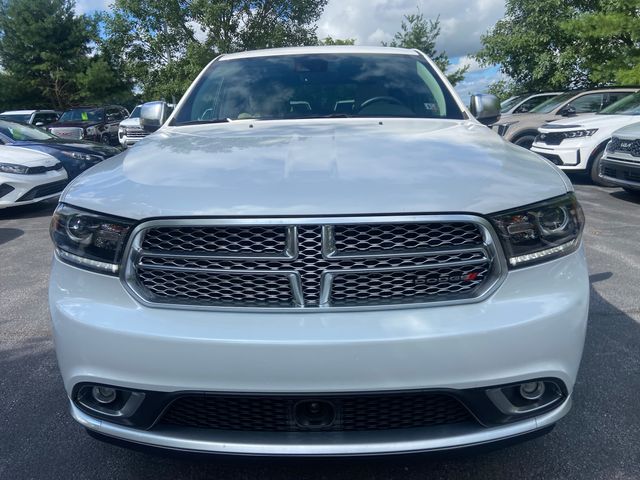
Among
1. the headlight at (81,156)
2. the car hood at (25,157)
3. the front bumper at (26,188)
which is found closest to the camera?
the front bumper at (26,188)

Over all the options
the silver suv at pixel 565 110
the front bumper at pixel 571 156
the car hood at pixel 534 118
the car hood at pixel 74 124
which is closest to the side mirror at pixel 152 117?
the front bumper at pixel 571 156

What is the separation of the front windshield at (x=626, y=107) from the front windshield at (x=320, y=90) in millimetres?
7482

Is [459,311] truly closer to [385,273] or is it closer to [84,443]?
[385,273]

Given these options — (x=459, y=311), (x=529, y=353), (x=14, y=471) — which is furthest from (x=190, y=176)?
(x=14, y=471)

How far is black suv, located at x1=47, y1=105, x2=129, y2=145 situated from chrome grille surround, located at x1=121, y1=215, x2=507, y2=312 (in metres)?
17.0

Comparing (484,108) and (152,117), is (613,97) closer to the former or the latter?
(484,108)

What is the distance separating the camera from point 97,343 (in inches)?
67.1

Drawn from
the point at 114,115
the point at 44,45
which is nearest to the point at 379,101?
the point at 114,115

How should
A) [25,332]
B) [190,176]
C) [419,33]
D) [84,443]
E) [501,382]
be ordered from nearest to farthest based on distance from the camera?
[501,382] → [190,176] → [84,443] → [25,332] → [419,33]

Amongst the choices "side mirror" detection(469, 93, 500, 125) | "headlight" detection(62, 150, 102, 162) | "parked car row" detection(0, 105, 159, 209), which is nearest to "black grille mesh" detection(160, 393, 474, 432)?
"side mirror" detection(469, 93, 500, 125)

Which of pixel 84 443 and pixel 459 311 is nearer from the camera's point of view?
pixel 459 311

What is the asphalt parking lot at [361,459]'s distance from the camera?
6.98ft

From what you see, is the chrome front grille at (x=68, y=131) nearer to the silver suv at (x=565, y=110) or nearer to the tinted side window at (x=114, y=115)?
the tinted side window at (x=114, y=115)

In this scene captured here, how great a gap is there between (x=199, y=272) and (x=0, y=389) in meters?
1.89
